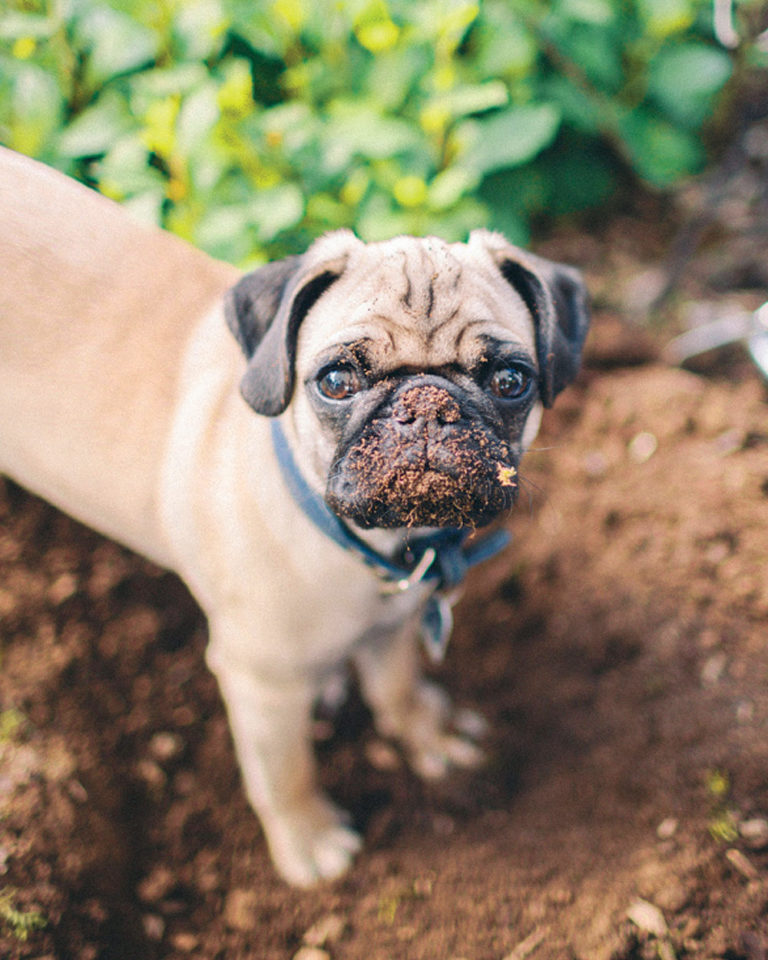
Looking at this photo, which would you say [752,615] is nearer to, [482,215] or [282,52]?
[482,215]

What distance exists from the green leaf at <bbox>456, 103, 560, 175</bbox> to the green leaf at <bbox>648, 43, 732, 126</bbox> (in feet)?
2.77

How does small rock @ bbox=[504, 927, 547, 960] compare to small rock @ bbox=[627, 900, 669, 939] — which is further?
small rock @ bbox=[504, 927, 547, 960]

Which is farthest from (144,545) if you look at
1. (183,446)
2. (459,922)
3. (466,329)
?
(459,922)

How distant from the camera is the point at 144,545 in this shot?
2.43m

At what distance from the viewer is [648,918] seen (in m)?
1.89

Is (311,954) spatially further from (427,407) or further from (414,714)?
(427,407)

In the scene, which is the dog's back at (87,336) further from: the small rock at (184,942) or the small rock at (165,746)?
the small rock at (184,942)

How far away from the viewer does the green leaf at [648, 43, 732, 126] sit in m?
3.40

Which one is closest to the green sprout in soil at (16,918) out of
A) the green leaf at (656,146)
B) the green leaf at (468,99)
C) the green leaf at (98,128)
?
the green leaf at (98,128)

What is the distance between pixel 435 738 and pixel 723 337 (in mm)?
2760

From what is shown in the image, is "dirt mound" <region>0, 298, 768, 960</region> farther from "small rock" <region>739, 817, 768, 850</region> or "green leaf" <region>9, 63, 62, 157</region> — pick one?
"green leaf" <region>9, 63, 62, 157</region>

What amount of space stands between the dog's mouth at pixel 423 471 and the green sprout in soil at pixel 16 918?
154cm

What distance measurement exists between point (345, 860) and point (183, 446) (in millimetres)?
1676

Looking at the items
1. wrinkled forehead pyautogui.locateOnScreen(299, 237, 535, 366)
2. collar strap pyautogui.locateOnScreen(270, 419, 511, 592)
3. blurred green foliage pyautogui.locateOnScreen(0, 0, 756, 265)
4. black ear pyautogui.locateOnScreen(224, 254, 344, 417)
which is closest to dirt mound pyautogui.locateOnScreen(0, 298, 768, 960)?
collar strap pyautogui.locateOnScreen(270, 419, 511, 592)
